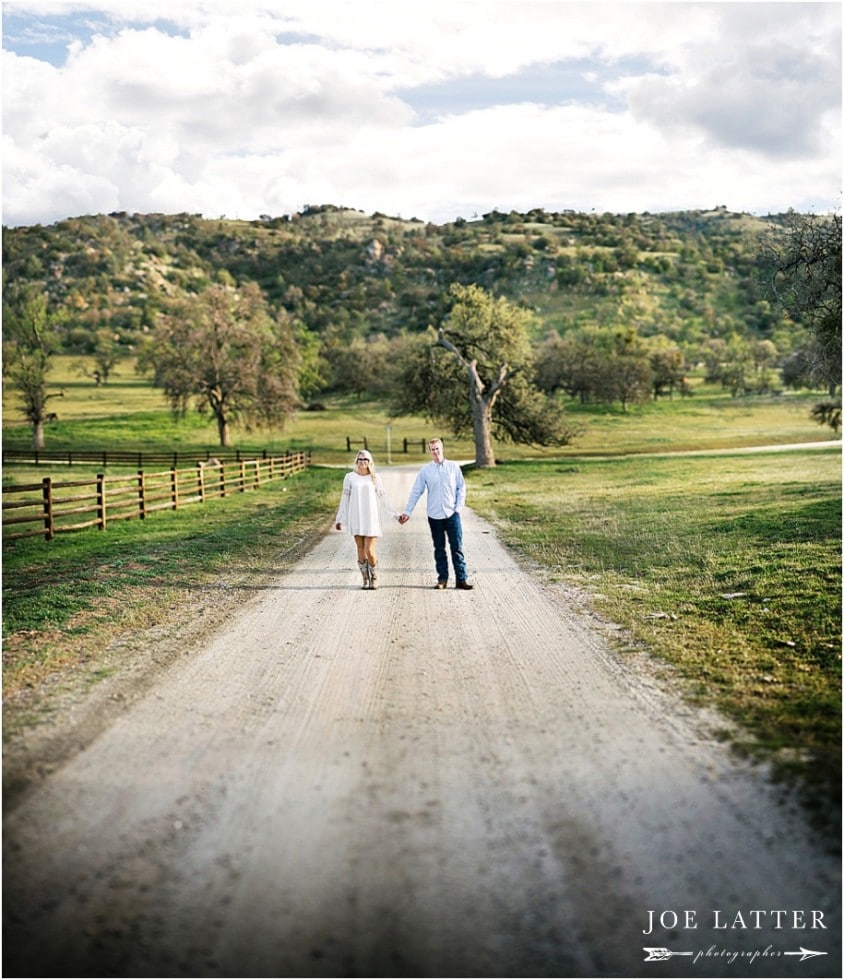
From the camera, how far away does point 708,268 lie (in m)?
130

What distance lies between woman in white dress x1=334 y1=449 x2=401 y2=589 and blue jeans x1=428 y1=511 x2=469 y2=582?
59 cm

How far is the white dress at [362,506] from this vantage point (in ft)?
35.6

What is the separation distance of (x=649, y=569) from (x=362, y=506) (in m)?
4.12

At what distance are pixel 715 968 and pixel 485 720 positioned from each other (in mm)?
2512

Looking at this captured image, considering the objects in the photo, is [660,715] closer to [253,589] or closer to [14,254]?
[253,589]

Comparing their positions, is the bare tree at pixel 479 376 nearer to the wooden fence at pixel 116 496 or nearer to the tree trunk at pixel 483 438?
the tree trunk at pixel 483 438

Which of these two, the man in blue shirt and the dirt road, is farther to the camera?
the man in blue shirt

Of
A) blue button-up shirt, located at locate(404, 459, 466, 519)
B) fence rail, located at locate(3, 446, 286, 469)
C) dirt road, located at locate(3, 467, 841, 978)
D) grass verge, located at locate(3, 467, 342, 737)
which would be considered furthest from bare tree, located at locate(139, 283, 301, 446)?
dirt road, located at locate(3, 467, 841, 978)

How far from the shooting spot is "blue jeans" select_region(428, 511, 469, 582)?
10633mm

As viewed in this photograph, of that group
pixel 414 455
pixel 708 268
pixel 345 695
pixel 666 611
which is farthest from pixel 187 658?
pixel 708 268

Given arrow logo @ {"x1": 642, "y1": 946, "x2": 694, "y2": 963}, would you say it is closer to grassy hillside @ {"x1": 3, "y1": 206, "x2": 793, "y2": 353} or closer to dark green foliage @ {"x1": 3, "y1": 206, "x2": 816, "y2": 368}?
dark green foliage @ {"x1": 3, "y1": 206, "x2": 816, "y2": 368}

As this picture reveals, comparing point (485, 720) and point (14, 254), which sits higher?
point (14, 254)

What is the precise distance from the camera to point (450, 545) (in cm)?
1064

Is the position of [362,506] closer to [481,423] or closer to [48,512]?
[48,512]
